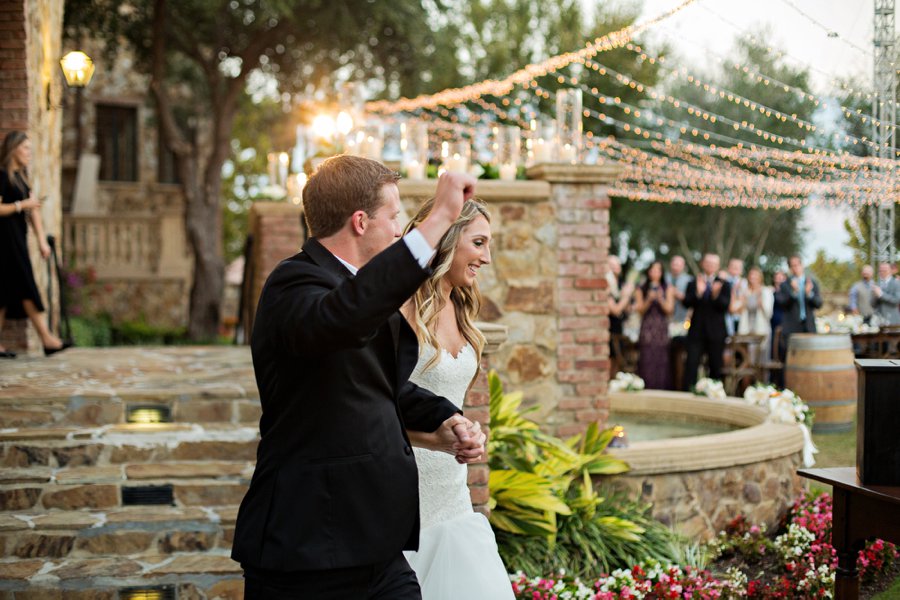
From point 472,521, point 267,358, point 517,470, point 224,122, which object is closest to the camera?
point 267,358

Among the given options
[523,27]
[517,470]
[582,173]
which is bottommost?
[517,470]

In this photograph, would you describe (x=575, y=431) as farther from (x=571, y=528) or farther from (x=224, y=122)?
(x=224, y=122)

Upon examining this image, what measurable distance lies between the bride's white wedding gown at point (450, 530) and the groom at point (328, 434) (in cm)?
69

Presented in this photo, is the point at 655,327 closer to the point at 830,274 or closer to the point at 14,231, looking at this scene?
the point at 14,231

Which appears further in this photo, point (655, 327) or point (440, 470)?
point (655, 327)

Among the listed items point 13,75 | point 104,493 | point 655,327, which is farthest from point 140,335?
point 104,493

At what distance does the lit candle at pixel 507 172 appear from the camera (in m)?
6.96

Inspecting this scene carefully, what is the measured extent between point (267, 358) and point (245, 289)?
9929 mm

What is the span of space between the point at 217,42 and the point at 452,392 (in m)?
17.7

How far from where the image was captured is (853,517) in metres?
3.62

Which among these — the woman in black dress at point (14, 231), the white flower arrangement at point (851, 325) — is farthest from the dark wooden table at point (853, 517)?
the white flower arrangement at point (851, 325)

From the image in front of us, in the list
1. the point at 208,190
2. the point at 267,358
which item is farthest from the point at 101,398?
the point at 208,190

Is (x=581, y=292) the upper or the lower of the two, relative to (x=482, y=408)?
upper

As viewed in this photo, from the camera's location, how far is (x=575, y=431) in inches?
266
